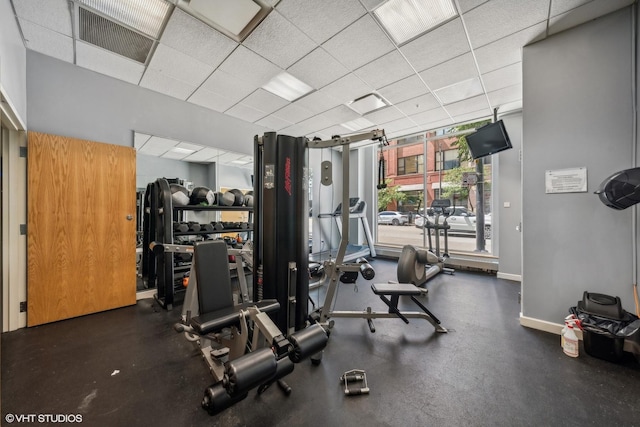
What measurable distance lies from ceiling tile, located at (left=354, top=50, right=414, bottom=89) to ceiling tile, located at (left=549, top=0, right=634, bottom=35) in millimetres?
1410

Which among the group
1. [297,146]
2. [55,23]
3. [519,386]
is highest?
[55,23]

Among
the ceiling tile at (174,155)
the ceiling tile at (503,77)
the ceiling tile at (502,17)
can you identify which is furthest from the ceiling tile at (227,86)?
the ceiling tile at (503,77)

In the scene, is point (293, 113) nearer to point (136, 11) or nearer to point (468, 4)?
point (136, 11)

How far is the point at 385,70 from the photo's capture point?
327 centimetres

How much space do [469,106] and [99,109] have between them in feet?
18.8

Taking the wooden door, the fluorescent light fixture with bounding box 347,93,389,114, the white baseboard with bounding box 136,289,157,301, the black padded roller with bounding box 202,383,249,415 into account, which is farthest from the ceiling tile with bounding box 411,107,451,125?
the white baseboard with bounding box 136,289,157,301

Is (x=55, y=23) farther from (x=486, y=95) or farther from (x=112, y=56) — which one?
(x=486, y=95)

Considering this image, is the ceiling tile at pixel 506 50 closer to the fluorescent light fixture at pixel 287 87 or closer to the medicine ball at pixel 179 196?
the fluorescent light fixture at pixel 287 87

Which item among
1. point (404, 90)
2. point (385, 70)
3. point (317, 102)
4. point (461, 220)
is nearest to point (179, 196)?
point (317, 102)

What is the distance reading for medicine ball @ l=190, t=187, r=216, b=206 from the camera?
11.5ft

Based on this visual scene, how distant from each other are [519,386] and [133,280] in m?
4.19

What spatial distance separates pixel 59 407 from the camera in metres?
1.58

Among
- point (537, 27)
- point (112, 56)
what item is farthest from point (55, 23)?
point (537, 27)

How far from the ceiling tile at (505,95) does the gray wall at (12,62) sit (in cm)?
556
